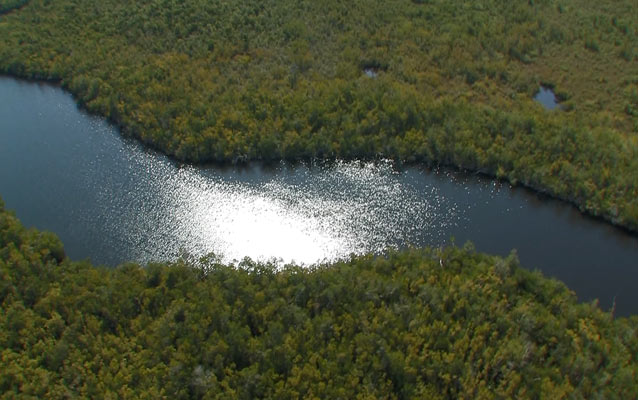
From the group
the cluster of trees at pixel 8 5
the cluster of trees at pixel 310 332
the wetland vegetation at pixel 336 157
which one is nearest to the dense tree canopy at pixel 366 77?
the wetland vegetation at pixel 336 157

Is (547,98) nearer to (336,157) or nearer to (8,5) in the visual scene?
(336,157)

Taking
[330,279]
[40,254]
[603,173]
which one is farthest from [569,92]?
[40,254]

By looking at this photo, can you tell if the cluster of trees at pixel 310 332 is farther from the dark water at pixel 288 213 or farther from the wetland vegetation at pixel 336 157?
the dark water at pixel 288 213

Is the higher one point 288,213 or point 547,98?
point 547,98

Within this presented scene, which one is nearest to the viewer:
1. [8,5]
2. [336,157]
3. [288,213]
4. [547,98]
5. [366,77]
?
[288,213]


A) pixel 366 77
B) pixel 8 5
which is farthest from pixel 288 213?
pixel 8 5

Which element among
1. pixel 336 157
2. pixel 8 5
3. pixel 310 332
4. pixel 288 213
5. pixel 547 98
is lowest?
pixel 310 332

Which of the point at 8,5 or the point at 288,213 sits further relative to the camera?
the point at 8,5
